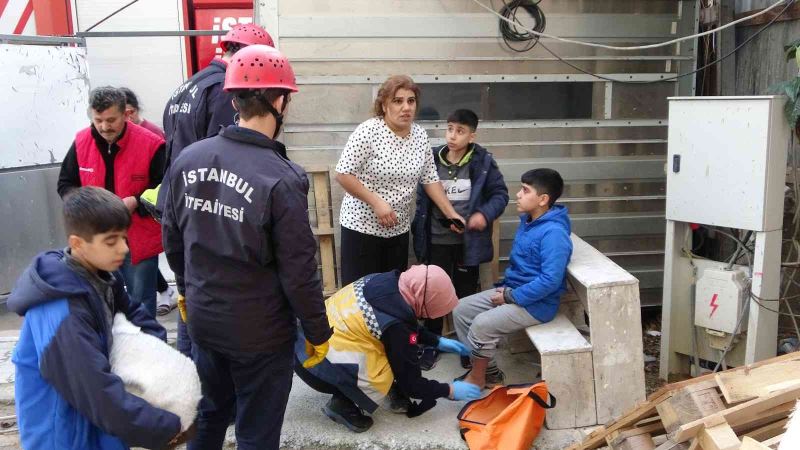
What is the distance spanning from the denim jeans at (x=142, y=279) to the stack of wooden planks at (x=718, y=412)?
2592 mm

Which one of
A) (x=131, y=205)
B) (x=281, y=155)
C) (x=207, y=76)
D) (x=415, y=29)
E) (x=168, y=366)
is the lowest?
(x=168, y=366)

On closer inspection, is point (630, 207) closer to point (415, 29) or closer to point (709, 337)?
point (709, 337)

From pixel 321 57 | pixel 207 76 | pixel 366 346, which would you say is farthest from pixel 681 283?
pixel 207 76

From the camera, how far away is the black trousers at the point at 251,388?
2.56 meters

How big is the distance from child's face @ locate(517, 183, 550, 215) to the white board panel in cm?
368

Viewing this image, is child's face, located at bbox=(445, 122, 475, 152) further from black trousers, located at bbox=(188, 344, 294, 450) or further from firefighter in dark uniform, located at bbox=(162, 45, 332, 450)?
black trousers, located at bbox=(188, 344, 294, 450)

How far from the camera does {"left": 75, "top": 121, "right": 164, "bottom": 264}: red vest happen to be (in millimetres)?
3914

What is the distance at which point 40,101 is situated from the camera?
541cm

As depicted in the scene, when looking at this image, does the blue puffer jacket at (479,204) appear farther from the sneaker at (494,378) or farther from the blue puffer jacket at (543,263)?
the sneaker at (494,378)

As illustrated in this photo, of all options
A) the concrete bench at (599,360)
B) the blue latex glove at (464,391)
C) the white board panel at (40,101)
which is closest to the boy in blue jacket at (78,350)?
the blue latex glove at (464,391)

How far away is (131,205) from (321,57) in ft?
5.09

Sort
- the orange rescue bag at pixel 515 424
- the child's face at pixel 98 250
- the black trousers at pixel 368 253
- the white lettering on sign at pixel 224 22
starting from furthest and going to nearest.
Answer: the white lettering on sign at pixel 224 22
the black trousers at pixel 368 253
the orange rescue bag at pixel 515 424
the child's face at pixel 98 250

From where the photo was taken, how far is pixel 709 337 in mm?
4152

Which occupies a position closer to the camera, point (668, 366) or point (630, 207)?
point (668, 366)
